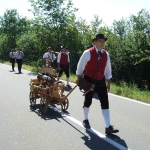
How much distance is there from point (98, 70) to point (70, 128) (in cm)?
142

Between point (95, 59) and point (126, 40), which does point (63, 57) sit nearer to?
point (126, 40)

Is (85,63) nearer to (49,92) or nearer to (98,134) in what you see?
(98,134)

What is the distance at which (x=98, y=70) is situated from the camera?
5766 mm

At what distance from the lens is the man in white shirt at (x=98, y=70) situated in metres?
5.66

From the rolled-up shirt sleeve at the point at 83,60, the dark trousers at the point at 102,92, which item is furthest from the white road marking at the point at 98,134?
the rolled-up shirt sleeve at the point at 83,60

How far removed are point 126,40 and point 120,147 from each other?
37.0 feet

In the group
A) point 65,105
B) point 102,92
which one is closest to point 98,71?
point 102,92

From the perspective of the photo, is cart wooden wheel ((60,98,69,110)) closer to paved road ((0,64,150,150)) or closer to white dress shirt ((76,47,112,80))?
paved road ((0,64,150,150))

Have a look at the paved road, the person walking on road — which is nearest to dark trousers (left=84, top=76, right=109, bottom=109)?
the paved road

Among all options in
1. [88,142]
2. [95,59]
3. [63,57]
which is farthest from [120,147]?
[63,57]

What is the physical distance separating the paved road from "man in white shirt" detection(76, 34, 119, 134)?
0.40 metres

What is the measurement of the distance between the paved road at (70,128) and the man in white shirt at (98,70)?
40 centimetres

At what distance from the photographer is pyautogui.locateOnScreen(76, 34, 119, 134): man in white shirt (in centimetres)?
566

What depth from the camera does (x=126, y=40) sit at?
50.8ft
